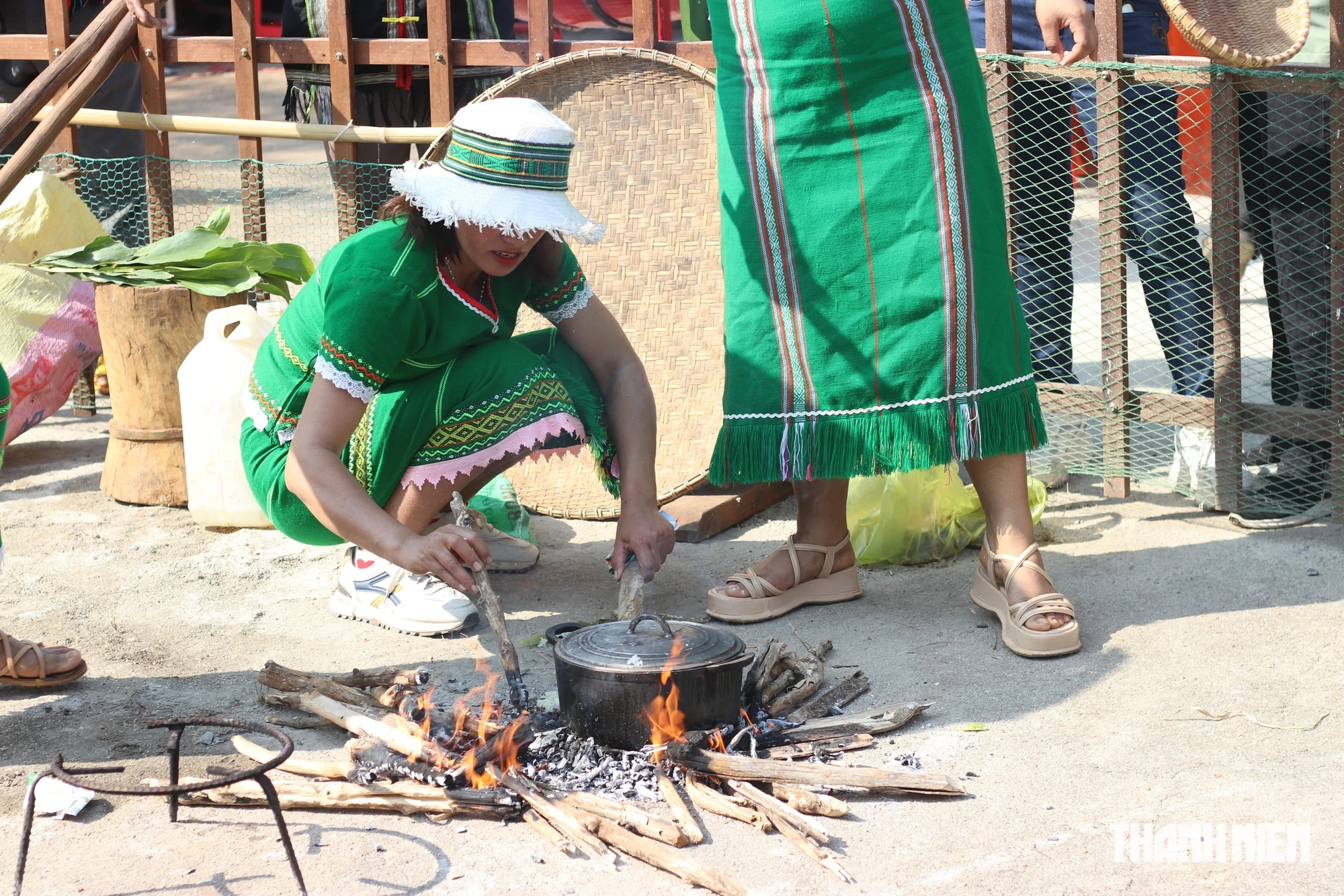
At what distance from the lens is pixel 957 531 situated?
3.62 m

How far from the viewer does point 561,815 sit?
225 cm

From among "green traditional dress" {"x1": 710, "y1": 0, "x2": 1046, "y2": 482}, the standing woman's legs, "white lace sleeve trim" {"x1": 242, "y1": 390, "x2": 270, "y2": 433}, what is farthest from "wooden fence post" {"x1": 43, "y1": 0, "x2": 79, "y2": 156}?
the standing woman's legs

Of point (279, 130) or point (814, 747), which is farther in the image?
point (279, 130)

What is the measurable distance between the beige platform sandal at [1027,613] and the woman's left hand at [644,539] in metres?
0.77

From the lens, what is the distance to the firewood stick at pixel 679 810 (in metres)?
2.20

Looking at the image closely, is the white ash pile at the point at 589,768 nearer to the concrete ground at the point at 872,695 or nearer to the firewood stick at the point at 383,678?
the concrete ground at the point at 872,695

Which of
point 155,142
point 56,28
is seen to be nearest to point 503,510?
point 155,142

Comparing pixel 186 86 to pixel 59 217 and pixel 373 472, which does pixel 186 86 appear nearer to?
pixel 59 217

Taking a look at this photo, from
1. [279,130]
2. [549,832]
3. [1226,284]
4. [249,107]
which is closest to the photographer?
[549,832]

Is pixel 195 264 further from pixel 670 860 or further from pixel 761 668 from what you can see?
pixel 670 860

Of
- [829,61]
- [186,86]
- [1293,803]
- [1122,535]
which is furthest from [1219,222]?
[186,86]

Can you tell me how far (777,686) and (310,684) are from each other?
97cm

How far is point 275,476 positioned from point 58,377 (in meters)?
1.91

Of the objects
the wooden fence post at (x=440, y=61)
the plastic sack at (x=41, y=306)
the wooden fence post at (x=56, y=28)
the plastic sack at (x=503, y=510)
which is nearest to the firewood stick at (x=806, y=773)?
the plastic sack at (x=503, y=510)
